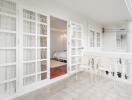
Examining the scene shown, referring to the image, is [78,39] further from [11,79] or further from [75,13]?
[11,79]

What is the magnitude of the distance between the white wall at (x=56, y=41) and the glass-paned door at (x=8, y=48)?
4.96 metres

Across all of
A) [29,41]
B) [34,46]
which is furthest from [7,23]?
[34,46]

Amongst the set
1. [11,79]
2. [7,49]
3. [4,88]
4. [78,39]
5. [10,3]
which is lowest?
[4,88]

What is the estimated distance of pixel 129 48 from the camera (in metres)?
4.81

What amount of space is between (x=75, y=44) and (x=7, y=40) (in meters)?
2.50

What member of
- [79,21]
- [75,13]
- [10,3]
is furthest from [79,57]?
[10,3]

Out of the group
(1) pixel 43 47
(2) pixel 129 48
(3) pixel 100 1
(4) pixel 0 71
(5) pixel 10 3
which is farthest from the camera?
(2) pixel 129 48

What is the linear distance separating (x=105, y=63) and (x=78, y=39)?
151cm

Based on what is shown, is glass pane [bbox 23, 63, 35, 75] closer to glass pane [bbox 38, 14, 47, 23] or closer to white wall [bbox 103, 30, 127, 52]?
glass pane [bbox 38, 14, 47, 23]

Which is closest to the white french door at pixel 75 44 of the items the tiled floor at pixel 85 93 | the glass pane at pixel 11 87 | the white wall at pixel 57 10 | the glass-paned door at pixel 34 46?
the white wall at pixel 57 10

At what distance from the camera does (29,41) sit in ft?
7.89

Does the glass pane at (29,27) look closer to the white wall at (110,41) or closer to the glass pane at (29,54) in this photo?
the glass pane at (29,54)

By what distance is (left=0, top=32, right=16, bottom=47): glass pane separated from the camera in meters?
1.95

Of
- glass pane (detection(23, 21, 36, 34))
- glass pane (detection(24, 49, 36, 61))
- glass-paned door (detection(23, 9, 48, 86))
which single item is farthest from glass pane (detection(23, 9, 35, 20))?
glass pane (detection(24, 49, 36, 61))
